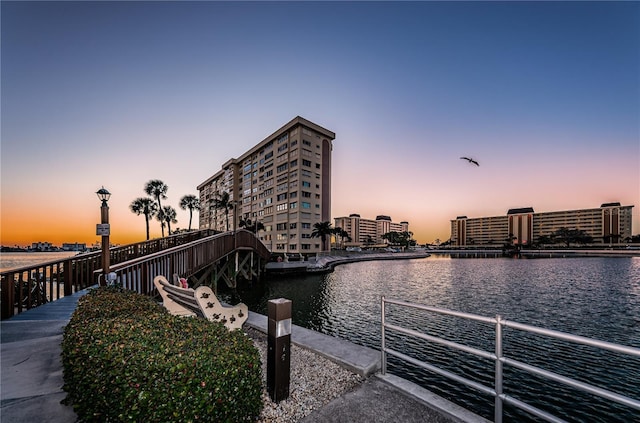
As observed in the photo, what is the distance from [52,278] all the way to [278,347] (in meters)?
8.00

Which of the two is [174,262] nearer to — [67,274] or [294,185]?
[67,274]

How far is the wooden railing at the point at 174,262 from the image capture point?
7840 mm

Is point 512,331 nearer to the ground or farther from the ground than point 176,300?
nearer to the ground

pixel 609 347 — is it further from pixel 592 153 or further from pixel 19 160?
pixel 592 153

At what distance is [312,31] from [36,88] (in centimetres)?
1287

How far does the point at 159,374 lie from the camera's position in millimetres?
2154

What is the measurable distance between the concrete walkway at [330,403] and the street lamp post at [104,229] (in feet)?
7.79

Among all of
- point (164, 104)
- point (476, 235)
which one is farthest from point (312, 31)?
point (476, 235)

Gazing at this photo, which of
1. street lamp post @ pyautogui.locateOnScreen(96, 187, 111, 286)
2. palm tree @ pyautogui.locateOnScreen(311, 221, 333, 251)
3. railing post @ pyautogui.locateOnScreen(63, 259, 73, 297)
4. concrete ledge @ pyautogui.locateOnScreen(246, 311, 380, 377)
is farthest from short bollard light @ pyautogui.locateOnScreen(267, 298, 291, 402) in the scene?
palm tree @ pyautogui.locateOnScreen(311, 221, 333, 251)

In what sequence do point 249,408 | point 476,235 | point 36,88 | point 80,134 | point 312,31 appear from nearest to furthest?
point 249,408
point 36,88
point 312,31
point 80,134
point 476,235

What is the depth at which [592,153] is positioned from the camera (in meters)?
26.2

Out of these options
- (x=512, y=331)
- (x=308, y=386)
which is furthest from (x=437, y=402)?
(x=512, y=331)

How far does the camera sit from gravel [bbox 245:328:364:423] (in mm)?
3119

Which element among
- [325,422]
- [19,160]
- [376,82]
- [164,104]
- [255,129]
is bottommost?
[325,422]
